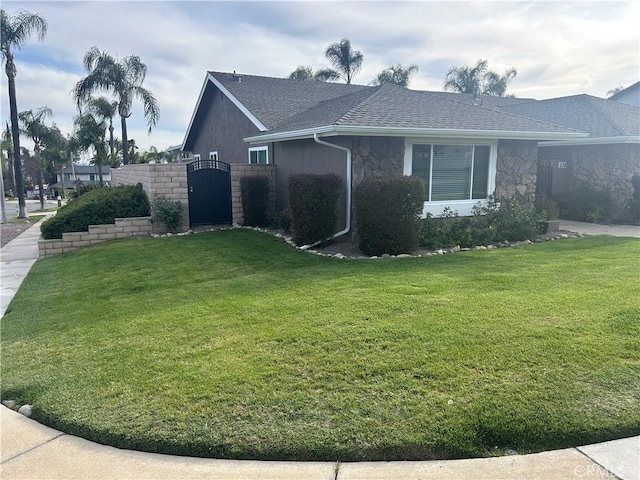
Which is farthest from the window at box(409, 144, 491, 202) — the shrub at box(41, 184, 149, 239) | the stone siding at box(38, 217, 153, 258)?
the shrub at box(41, 184, 149, 239)

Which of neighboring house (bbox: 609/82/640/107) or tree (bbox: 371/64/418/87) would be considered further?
tree (bbox: 371/64/418/87)

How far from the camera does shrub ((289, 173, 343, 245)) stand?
31.8 feet

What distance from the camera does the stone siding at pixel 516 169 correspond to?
38.9 ft

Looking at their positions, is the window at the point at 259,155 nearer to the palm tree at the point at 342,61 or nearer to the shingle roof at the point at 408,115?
the shingle roof at the point at 408,115

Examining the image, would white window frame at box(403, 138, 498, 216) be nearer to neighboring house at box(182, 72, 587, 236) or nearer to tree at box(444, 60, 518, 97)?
neighboring house at box(182, 72, 587, 236)

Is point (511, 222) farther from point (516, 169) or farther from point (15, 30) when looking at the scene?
point (15, 30)

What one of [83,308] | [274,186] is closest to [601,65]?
[274,186]

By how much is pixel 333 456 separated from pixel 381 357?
1258 millimetres

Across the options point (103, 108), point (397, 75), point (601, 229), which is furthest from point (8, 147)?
point (601, 229)

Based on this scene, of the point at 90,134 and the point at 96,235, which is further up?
the point at 90,134

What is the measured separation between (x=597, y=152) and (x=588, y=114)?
218 cm

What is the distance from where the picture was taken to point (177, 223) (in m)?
12.8

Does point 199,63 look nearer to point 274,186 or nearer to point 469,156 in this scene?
point 274,186

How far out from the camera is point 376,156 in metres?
10.2
